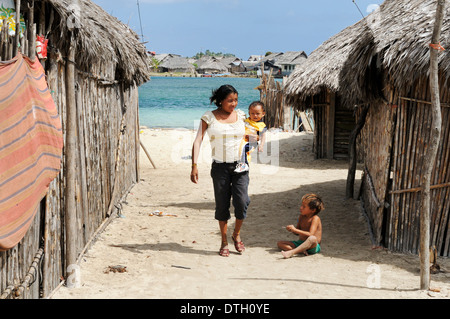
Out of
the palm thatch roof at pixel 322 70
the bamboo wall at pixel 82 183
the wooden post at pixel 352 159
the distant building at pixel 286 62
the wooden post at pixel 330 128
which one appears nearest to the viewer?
the bamboo wall at pixel 82 183

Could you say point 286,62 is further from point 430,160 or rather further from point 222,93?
point 430,160

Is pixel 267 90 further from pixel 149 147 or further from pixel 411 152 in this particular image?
pixel 411 152

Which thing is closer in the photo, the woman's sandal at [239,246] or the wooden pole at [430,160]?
the wooden pole at [430,160]

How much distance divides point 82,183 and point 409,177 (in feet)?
10.4

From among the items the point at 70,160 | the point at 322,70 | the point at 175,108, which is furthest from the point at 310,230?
the point at 175,108

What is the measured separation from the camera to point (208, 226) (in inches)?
252

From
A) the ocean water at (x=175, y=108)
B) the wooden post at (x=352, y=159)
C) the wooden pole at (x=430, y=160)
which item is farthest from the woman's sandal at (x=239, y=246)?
the ocean water at (x=175, y=108)

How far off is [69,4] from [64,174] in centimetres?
134

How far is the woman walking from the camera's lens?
4.79m

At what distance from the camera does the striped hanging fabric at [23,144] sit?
2.79 meters

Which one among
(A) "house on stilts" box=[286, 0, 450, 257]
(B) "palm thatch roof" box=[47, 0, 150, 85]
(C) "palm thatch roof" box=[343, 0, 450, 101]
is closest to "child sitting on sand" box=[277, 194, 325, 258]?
(A) "house on stilts" box=[286, 0, 450, 257]

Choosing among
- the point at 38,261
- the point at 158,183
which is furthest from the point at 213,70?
the point at 38,261

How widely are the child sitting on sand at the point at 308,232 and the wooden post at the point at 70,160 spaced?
2048 mm

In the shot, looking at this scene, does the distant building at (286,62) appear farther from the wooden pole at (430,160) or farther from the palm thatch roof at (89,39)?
the wooden pole at (430,160)
